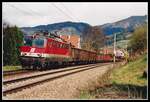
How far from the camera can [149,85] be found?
1138 cm

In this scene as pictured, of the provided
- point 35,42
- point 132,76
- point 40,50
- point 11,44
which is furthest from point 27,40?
point 132,76

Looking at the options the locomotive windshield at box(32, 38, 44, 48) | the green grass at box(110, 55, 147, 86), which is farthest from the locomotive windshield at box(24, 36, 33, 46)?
the green grass at box(110, 55, 147, 86)

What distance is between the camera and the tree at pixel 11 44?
34.1 meters

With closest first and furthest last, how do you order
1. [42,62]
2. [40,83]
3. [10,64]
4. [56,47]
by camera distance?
[40,83] → [42,62] → [56,47] → [10,64]

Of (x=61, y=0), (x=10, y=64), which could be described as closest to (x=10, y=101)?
(x=61, y=0)

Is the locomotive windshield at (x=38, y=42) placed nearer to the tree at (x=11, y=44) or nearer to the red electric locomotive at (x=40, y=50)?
the red electric locomotive at (x=40, y=50)

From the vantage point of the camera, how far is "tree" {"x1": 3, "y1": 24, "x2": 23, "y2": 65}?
34.1 meters

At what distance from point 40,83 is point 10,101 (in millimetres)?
6787

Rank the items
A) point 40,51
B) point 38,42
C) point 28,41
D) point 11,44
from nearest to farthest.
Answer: point 40,51 → point 38,42 → point 28,41 → point 11,44

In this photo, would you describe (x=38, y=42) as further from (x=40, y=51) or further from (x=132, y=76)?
(x=132, y=76)

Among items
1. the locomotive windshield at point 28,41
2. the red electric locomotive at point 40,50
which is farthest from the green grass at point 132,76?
the locomotive windshield at point 28,41

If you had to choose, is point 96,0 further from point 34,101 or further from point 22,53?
point 22,53

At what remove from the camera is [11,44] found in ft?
112

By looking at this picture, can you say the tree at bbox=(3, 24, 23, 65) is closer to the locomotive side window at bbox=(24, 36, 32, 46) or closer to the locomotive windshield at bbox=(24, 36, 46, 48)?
the locomotive side window at bbox=(24, 36, 32, 46)
